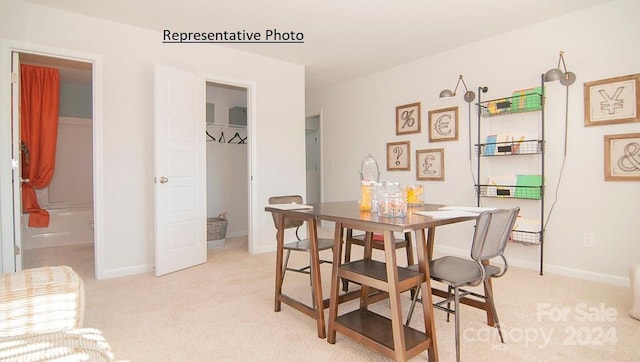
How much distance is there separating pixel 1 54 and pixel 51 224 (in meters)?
2.84

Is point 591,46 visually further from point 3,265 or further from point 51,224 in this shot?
point 51,224

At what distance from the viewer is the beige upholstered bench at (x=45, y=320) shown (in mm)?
957

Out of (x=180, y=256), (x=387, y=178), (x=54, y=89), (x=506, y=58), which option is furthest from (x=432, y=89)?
(x=54, y=89)

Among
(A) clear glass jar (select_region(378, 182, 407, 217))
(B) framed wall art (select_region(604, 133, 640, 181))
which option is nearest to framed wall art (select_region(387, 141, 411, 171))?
(B) framed wall art (select_region(604, 133, 640, 181))

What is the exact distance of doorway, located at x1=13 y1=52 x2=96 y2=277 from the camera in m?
4.57

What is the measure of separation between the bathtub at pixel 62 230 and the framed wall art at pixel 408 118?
4800mm

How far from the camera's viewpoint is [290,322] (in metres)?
2.21

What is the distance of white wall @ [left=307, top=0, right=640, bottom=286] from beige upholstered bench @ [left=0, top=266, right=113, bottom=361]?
12.4 ft

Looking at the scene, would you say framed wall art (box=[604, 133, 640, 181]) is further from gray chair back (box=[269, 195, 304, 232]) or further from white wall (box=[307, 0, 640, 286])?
gray chair back (box=[269, 195, 304, 232])

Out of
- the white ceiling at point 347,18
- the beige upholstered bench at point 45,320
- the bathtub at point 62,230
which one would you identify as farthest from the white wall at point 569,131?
the bathtub at point 62,230

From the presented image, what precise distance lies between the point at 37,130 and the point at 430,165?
17.7 ft

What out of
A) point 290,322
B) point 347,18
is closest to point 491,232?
point 290,322

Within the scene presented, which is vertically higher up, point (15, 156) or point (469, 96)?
point (469, 96)

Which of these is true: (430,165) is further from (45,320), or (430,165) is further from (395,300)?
(45,320)
